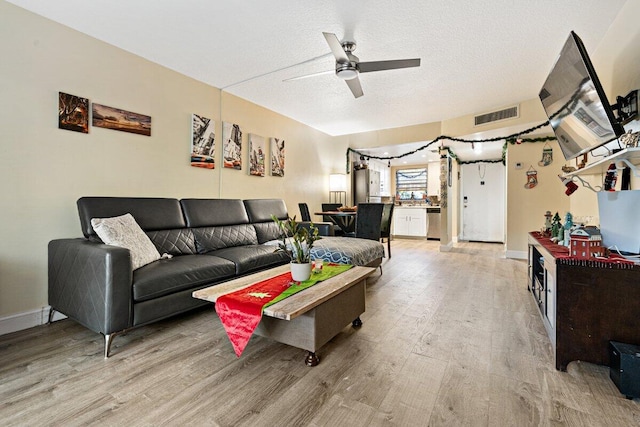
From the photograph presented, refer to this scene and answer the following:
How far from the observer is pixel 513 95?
4043 millimetres

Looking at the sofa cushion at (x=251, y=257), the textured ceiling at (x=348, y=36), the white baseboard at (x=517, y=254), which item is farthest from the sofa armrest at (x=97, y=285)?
the white baseboard at (x=517, y=254)

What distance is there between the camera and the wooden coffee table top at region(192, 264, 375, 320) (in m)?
1.45

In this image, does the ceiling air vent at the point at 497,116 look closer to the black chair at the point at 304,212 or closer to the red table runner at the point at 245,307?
the black chair at the point at 304,212

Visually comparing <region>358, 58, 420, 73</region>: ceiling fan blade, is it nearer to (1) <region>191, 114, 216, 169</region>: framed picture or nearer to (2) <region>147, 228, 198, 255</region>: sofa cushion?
(1) <region>191, 114, 216, 169</region>: framed picture

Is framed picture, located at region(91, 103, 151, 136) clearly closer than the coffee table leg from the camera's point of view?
No

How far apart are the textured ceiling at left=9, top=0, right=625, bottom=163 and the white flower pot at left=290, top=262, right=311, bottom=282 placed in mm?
1983

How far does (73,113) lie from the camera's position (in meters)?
2.48

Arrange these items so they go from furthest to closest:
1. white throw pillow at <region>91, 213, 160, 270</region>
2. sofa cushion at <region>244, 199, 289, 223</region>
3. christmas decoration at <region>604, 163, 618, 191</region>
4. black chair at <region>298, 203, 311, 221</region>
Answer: black chair at <region>298, 203, 311, 221</region>
sofa cushion at <region>244, 199, 289, 223</region>
white throw pillow at <region>91, 213, 160, 270</region>
christmas decoration at <region>604, 163, 618, 191</region>

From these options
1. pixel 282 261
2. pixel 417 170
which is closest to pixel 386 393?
pixel 282 261

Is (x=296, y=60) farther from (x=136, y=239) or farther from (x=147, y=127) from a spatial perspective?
(x=136, y=239)

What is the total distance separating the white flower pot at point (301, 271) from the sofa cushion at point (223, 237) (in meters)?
1.47

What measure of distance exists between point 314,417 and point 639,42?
3091mm

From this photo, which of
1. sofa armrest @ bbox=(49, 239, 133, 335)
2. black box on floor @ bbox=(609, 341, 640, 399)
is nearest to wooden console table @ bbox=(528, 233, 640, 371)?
black box on floor @ bbox=(609, 341, 640, 399)

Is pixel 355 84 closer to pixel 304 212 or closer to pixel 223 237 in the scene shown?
pixel 223 237
